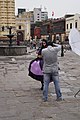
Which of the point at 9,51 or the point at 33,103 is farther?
the point at 9,51

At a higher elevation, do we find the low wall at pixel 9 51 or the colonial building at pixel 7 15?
the colonial building at pixel 7 15

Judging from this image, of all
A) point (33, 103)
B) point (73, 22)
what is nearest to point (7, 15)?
point (73, 22)

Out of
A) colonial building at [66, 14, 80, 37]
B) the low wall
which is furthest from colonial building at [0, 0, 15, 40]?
colonial building at [66, 14, 80, 37]

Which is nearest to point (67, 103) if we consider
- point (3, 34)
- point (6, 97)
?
point (6, 97)

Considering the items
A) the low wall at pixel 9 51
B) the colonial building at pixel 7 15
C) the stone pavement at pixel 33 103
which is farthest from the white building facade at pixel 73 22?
the stone pavement at pixel 33 103

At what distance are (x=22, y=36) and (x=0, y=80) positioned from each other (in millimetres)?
98798

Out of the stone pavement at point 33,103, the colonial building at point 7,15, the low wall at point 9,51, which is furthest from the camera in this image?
the colonial building at point 7,15

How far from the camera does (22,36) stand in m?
113

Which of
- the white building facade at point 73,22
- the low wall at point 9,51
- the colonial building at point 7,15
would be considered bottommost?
the white building facade at point 73,22

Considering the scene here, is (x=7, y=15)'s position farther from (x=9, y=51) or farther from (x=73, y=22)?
(x=73, y=22)

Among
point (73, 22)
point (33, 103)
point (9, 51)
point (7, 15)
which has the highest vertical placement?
point (33, 103)

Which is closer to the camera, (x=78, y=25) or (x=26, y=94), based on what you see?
(x=26, y=94)

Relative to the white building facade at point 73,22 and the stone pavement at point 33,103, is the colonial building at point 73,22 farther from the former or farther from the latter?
the stone pavement at point 33,103

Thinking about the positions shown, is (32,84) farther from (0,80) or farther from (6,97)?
(6,97)
